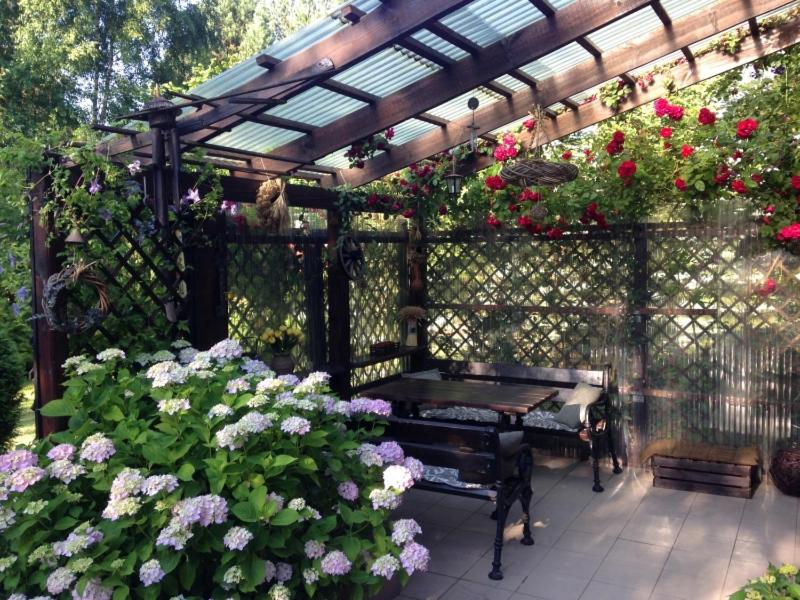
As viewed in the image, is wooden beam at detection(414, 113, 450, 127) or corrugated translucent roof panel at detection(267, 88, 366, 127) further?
wooden beam at detection(414, 113, 450, 127)

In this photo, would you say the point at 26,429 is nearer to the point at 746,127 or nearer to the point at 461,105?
the point at 461,105

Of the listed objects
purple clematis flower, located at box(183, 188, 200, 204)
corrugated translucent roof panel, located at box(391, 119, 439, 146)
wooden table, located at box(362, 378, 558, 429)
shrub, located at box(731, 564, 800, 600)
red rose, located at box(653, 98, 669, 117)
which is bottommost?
shrub, located at box(731, 564, 800, 600)

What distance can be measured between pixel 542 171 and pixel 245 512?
2.93m

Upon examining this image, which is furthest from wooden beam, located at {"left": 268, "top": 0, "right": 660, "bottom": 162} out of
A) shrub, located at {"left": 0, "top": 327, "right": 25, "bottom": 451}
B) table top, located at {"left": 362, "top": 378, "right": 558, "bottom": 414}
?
shrub, located at {"left": 0, "top": 327, "right": 25, "bottom": 451}

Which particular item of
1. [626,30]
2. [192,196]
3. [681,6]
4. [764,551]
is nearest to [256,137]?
[192,196]

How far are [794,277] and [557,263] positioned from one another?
67.4 inches

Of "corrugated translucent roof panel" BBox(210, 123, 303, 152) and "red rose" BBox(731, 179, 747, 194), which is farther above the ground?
"corrugated translucent roof panel" BBox(210, 123, 303, 152)

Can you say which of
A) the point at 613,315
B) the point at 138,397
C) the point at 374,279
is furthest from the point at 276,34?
the point at 138,397

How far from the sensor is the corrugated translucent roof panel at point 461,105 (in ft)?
16.0

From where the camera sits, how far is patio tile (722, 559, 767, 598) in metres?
3.38

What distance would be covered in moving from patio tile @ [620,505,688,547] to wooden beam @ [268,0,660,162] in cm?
279

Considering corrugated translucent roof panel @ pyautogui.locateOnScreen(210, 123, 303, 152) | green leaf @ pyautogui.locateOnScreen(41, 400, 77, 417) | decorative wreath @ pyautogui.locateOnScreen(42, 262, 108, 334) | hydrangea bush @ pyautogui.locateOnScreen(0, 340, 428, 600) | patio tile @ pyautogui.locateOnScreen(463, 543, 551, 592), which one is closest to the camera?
hydrangea bush @ pyautogui.locateOnScreen(0, 340, 428, 600)

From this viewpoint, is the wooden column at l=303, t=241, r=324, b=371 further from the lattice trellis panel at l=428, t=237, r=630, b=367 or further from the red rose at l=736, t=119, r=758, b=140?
the red rose at l=736, t=119, r=758, b=140

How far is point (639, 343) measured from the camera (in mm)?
5359
